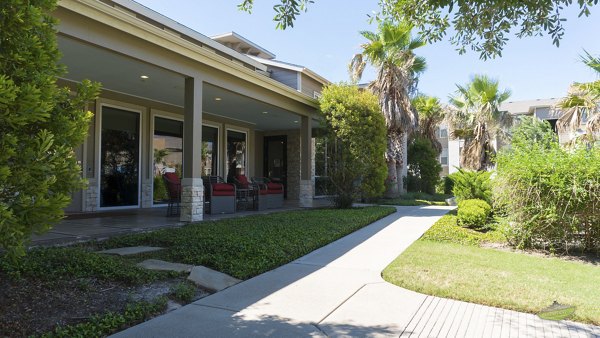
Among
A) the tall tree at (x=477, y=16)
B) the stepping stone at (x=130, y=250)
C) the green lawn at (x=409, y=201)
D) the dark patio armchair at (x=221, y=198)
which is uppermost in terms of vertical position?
the tall tree at (x=477, y=16)

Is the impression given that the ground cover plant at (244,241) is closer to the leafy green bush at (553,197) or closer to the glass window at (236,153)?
the leafy green bush at (553,197)

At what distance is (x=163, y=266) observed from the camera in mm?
5324

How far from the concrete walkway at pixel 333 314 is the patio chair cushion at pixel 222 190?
18.6 feet

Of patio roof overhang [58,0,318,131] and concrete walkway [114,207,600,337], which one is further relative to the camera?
patio roof overhang [58,0,318,131]

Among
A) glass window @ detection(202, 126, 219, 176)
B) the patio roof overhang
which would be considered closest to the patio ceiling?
the patio roof overhang

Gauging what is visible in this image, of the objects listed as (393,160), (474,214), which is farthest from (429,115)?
(474,214)

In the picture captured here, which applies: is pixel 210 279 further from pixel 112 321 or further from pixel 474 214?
pixel 474 214

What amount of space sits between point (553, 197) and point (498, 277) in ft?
9.37

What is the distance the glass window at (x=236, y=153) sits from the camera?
1636 centimetres

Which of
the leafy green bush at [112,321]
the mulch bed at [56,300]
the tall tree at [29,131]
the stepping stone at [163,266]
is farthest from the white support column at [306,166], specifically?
the tall tree at [29,131]

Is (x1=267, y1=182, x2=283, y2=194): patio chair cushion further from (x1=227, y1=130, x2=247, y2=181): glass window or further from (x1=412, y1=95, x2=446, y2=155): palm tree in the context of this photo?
(x1=412, y1=95, x2=446, y2=155): palm tree

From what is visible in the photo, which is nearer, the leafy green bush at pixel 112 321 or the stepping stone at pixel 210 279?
the leafy green bush at pixel 112 321

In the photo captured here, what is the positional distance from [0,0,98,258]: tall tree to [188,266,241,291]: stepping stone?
1.95 metres

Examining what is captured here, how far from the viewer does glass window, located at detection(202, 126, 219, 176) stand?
49.3 ft
